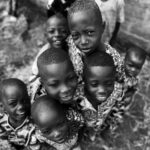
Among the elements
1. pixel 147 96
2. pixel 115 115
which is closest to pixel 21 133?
pixel 115 115

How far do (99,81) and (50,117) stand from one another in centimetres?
43

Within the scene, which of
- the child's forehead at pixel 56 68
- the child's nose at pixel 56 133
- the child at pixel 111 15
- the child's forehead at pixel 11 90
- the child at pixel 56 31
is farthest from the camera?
the child at pixel 111 15

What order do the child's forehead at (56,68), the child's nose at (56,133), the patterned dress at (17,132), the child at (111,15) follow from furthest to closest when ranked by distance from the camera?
the child at (111,15)
the patterned dress at (17,132)
the child's nose at (56,133)
the child's forehead at (56,68)

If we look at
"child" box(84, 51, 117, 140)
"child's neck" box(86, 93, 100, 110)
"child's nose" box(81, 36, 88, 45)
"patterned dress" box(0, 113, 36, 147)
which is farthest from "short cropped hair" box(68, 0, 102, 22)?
"patterned dress" box(0, 113, 36, 147)

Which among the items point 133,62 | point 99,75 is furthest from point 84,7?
point 133,62

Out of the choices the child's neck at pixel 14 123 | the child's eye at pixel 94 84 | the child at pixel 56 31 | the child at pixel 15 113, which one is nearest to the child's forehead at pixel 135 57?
the child at pixel 56 31

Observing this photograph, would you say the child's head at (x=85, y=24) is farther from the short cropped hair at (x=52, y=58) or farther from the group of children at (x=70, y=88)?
the short cropped hair at (x=52, y=58)

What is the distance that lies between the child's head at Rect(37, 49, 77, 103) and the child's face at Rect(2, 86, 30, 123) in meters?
0.34

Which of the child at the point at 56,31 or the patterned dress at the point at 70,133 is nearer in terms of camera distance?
the patterned dress at the point at 70,133

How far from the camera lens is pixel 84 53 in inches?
77.2

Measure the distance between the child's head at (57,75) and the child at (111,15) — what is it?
972mm

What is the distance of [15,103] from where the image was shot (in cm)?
207

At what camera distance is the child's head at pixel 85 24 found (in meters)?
1.78

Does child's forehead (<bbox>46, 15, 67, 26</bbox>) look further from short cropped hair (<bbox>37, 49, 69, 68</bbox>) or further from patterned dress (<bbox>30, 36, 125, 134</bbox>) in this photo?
short cropped hair (<bbox>37, 49, 69, 68</bbox>)
